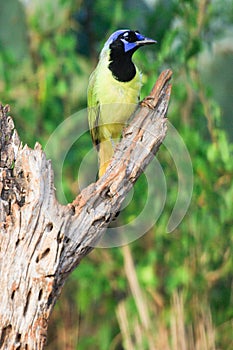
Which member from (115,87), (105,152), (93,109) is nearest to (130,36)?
(115,87)

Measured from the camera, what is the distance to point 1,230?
2398mm

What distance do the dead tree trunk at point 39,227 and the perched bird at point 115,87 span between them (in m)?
0.65

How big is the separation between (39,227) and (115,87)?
1.10m

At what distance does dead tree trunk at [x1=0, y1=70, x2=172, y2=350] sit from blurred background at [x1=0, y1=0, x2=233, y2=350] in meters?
1.66

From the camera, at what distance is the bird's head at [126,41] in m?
3.23

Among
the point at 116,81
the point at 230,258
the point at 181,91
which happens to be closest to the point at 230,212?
the point at 230,258

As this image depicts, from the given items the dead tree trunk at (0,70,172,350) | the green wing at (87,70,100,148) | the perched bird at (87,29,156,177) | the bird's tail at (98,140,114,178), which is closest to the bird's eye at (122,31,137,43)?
the perched bird at (87,29,156,177)

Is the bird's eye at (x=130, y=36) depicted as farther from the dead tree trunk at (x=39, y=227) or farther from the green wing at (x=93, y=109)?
the dead tree trunk at (x=39, y=227)

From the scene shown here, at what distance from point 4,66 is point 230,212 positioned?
1695mm

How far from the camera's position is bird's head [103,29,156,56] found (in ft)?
10.6

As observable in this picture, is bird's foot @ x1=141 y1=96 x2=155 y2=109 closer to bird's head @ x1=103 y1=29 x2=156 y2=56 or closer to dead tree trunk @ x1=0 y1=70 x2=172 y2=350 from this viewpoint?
dead tree trunk @ x1=0 y1=70 x2=172 y2=350

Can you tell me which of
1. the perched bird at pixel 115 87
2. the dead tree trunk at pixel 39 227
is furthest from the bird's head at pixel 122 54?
the dead tree trunk at pixel 39 227

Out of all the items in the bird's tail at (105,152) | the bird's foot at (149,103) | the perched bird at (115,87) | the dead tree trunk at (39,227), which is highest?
the perched bird at (115,87)

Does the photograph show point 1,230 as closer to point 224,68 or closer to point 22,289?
point 22,289
